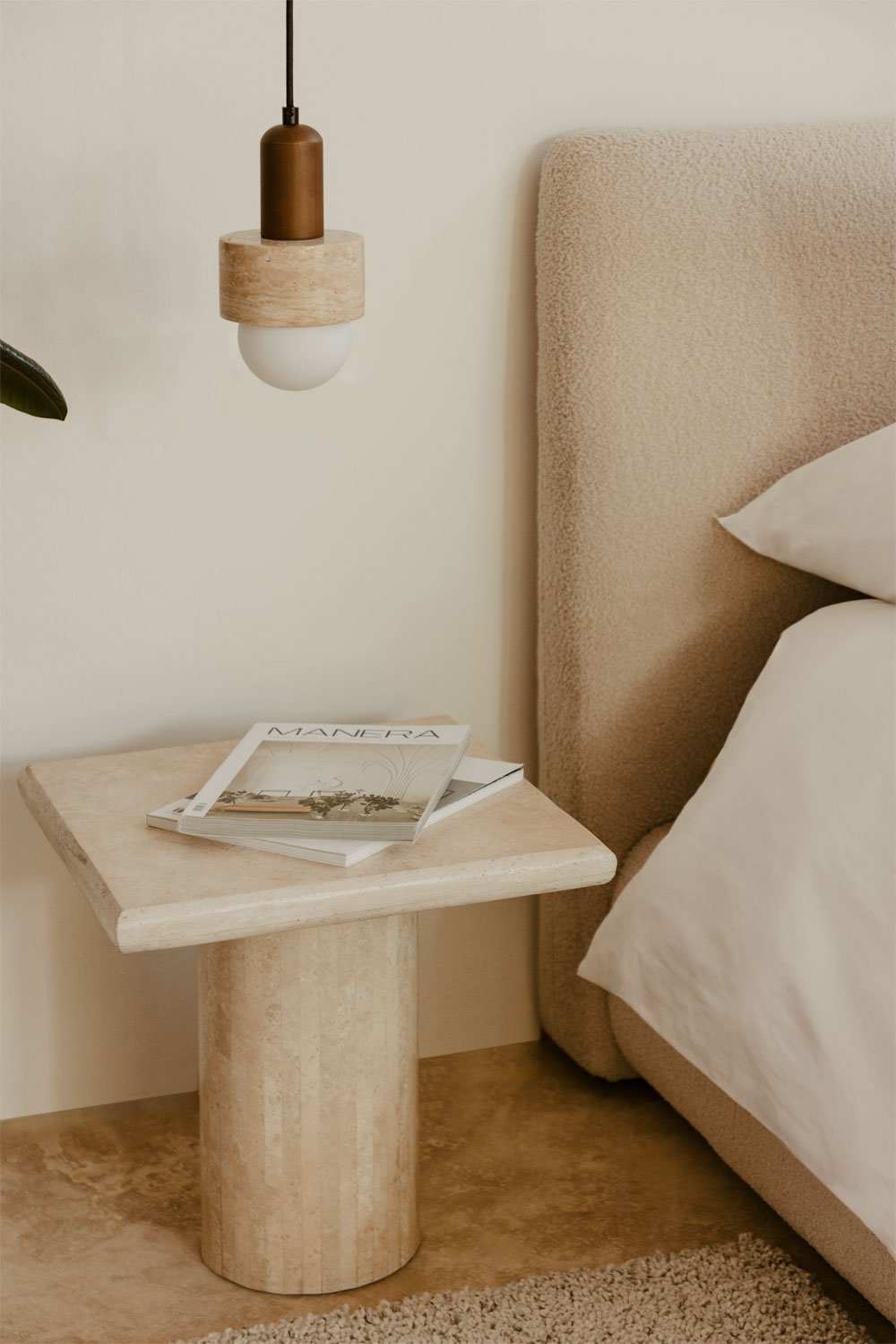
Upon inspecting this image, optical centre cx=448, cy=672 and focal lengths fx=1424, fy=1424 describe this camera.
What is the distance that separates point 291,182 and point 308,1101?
77 cm

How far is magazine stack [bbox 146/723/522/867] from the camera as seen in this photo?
3.69 ft

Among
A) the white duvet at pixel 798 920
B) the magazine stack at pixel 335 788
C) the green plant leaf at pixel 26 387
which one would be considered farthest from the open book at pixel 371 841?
the green plant leaf at pixel 26 387

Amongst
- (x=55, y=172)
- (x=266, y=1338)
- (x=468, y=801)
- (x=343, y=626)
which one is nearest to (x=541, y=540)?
(x=343, y=626)

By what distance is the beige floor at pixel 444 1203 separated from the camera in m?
1.26

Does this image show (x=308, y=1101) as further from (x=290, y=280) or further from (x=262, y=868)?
(x=290, y=280)

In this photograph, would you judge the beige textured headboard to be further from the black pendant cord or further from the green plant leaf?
the green plant leaf

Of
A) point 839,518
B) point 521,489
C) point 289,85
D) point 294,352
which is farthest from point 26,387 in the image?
point 839,518

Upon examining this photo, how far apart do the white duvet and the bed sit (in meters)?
0.17

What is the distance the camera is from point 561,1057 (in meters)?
1.67

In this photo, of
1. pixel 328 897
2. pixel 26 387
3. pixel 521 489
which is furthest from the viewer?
pixel 521 489

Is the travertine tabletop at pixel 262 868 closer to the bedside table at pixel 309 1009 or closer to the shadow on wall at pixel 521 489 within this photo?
the bedside table at pixel 309 1009

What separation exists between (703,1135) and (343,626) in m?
0.64

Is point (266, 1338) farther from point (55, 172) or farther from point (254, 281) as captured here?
point (55, 172)

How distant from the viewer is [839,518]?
1358 millimetres
